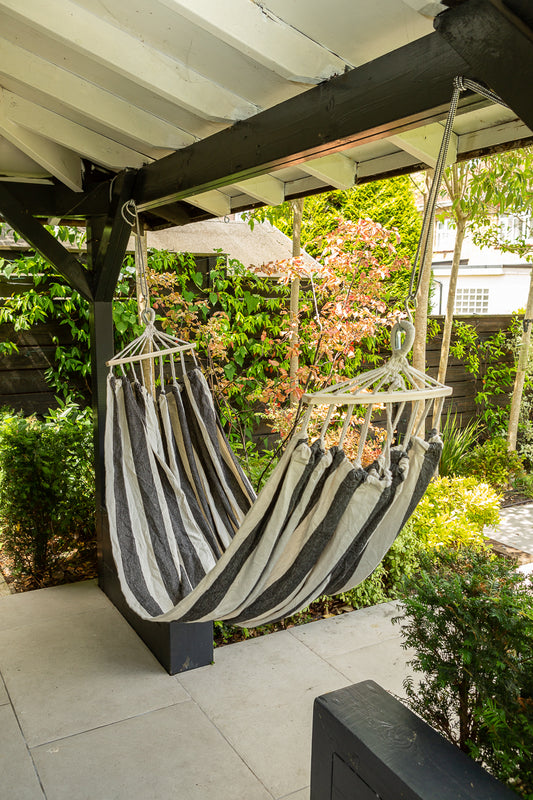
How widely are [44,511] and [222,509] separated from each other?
3.59ft

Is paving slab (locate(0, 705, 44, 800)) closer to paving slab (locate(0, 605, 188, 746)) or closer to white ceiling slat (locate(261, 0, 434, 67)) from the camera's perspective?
paving slab (locate(0, 605, 188, 746))

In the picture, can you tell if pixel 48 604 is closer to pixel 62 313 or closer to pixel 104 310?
pixel 104 310

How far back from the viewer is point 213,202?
2932 millimetres

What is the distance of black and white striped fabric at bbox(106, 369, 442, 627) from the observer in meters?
1.31

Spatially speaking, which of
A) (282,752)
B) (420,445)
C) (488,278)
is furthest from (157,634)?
(488,278)

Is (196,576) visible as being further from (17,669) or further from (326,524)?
(326,524)

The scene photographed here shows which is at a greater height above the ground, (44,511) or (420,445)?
(420,445)

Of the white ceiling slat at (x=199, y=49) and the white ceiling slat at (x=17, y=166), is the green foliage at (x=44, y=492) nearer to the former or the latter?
the white ceiling slat at (x=17, y=166)

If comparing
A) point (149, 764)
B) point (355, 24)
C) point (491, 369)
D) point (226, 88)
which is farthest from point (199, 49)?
point (491, 369)

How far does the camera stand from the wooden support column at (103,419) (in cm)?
222

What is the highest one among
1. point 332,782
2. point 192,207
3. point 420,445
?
point 192,207

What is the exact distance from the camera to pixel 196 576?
2.24 m

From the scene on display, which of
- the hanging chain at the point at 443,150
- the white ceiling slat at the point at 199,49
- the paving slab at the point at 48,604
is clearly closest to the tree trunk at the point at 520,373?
the paving slab at the point at 48,604

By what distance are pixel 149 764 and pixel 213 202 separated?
234cm
